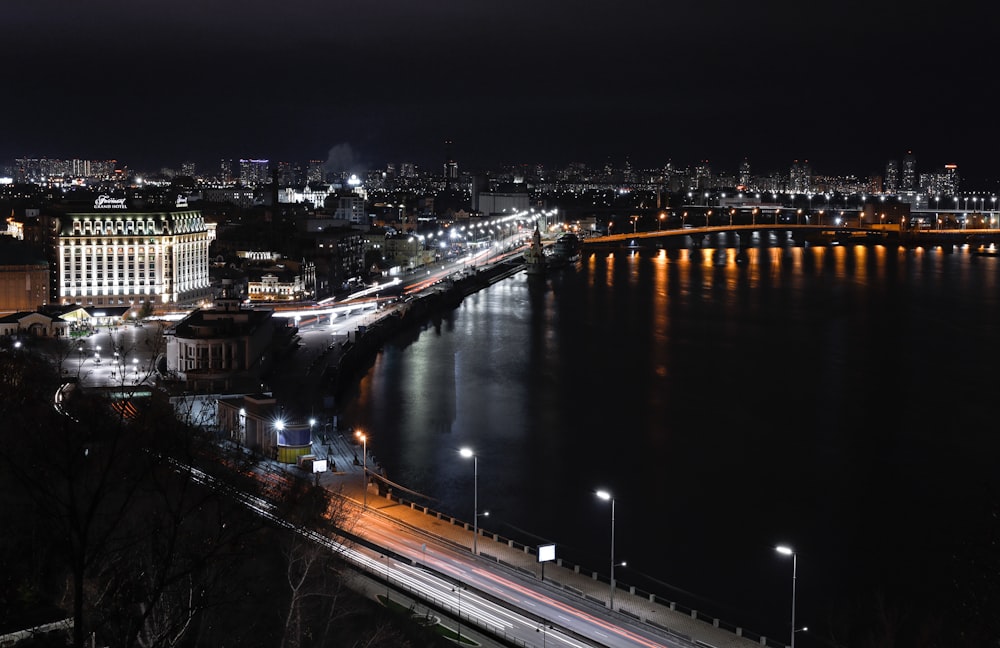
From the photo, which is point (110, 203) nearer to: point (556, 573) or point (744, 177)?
point (556, 573)

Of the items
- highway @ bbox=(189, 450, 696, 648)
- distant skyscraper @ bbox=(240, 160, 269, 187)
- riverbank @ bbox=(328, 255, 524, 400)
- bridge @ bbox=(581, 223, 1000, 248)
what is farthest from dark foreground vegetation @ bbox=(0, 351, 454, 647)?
distant skyscraper @ bbox=(240, 160, 269, 187)

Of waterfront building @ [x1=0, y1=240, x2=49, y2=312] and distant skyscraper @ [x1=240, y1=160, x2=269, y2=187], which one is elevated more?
distant skyscraper @ [x1=240, y1=160, x2=269, y2=187]

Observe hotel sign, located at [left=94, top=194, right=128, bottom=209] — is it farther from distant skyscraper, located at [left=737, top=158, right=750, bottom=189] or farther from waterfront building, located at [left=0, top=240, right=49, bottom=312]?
distant skyscraper, located at [left=737, top=158, right=750, bottom=189]

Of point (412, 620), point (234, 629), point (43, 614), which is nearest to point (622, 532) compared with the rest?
point (412, 620)

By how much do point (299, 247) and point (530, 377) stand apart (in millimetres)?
8058

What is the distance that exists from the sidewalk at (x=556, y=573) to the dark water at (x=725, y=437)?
36 centimetres

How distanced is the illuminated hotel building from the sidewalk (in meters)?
7.41

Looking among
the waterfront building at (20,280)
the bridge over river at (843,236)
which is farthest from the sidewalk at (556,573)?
the bridge over river at (843,236)

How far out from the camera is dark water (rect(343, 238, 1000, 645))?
4.68m

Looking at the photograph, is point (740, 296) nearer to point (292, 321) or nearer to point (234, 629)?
point (292, 321)

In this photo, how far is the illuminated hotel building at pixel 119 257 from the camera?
1184 cm

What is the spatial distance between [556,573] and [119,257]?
9.30 metres

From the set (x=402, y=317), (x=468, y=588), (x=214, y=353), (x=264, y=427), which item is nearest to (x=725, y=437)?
(x=264, y=427)

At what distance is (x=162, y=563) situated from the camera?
2.19m
